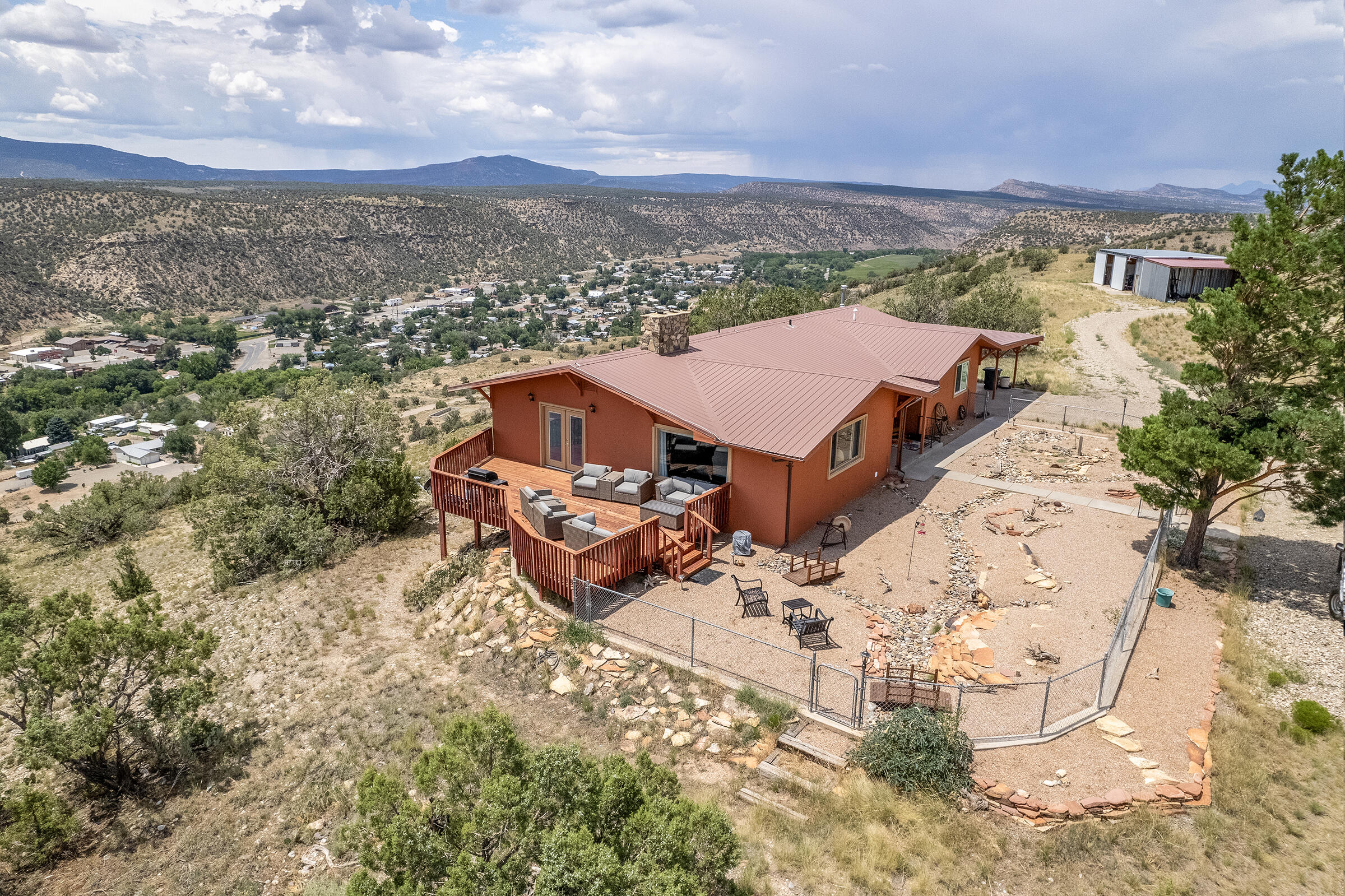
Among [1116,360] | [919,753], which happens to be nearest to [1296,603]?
[919,753]

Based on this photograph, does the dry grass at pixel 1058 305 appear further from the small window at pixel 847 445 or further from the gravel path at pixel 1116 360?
the small window at pixel 847 445

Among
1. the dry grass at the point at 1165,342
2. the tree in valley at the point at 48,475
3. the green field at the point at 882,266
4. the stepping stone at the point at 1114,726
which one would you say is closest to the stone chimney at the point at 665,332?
the stepping stone at the point at 1114,726

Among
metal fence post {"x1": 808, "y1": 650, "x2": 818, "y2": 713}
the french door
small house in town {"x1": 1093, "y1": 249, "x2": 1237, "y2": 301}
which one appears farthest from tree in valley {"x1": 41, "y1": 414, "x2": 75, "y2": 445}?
small house in town {"x1": 1093, "y1": 249, "x2": 1237, "y2": 301}

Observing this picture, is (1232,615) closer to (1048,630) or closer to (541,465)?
(1048,630)

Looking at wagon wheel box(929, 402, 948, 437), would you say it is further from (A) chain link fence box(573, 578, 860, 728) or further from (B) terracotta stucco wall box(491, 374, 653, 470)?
(A) chain link fence box(573, 578, 860, 728)

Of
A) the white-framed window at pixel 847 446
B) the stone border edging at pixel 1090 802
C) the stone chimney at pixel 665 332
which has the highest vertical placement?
the stone chimney at pixel 665 332

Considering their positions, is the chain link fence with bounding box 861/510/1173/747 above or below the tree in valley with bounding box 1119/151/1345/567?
below
